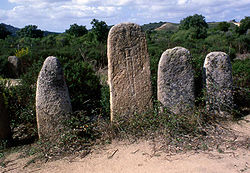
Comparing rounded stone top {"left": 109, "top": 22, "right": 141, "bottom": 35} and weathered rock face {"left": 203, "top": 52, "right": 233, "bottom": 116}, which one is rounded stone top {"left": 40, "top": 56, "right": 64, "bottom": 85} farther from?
weathered rock face {"left": 203, "top": 52, "right": 233, "bottom": 116}

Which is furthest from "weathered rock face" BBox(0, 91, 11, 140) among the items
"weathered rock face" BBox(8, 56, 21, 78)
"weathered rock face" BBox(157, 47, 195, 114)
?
"weathered rock face" BBox(8, 56, 21, 78)

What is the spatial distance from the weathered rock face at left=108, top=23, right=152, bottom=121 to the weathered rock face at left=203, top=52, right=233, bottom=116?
1.23 meters

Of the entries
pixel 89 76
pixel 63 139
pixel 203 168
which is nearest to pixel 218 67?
pixel 203 168

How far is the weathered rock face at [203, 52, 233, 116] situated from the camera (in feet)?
16.0

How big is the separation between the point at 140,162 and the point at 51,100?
1852 mm

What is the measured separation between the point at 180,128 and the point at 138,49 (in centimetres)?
168

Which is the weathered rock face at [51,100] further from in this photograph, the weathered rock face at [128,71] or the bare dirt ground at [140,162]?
the weathered rock face at [128,71]

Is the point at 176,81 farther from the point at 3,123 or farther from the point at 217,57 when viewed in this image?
the point at 3,123

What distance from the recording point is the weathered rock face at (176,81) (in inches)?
187

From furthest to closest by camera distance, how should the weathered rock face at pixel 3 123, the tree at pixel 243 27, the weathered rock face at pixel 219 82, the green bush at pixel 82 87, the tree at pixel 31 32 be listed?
the tree at pixel 31 32
the tree at pixel 243 27
the green bush at pixel 82 87
the weathered rock face at pixel 219 82
the weathered rock face at pixel 3 123

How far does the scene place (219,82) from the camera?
4.91m

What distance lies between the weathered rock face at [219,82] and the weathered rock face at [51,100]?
2837mm

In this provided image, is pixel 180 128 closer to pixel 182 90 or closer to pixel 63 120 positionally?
pixel 182 90

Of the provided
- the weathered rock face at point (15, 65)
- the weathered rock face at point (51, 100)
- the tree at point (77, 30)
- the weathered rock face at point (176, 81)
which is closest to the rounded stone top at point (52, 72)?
the weathered rock face at point (51, 100)
